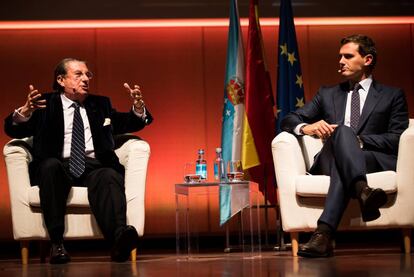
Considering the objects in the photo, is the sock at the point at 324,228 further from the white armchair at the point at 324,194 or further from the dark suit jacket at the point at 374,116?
the dark suit jacket at the point at 374,116

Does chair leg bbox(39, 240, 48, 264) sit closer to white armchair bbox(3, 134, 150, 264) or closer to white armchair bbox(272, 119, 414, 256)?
white armchair bbox(3, 134, 150, 264)

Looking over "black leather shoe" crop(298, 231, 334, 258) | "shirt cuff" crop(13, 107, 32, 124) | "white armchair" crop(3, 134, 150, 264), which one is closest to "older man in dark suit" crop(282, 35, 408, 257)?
"black leather shoe" crop(298, 231, 334, 258)

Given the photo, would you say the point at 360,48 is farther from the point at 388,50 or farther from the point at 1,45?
the point at 1,45

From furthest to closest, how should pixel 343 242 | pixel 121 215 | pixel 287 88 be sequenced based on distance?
pixel 343 242, pixel 287 88, pixel 121 215

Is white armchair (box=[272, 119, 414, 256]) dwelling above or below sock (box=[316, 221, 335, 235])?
above

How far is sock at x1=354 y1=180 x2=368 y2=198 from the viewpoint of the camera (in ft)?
11.5

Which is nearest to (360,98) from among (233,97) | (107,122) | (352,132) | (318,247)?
(352,132)

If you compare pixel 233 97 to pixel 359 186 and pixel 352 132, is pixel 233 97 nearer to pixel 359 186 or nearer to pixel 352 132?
pixel 352 132

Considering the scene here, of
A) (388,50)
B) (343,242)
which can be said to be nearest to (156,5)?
(388,50)

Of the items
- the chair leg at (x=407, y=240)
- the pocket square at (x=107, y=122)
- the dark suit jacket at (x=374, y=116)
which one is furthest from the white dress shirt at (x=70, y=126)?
the chair leg at (x=407, y=240)

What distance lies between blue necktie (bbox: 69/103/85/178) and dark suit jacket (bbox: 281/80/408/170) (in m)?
1.24

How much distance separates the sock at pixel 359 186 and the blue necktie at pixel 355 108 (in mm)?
679

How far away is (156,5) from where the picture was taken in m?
6.06

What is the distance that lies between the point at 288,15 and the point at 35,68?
7.48 ft
